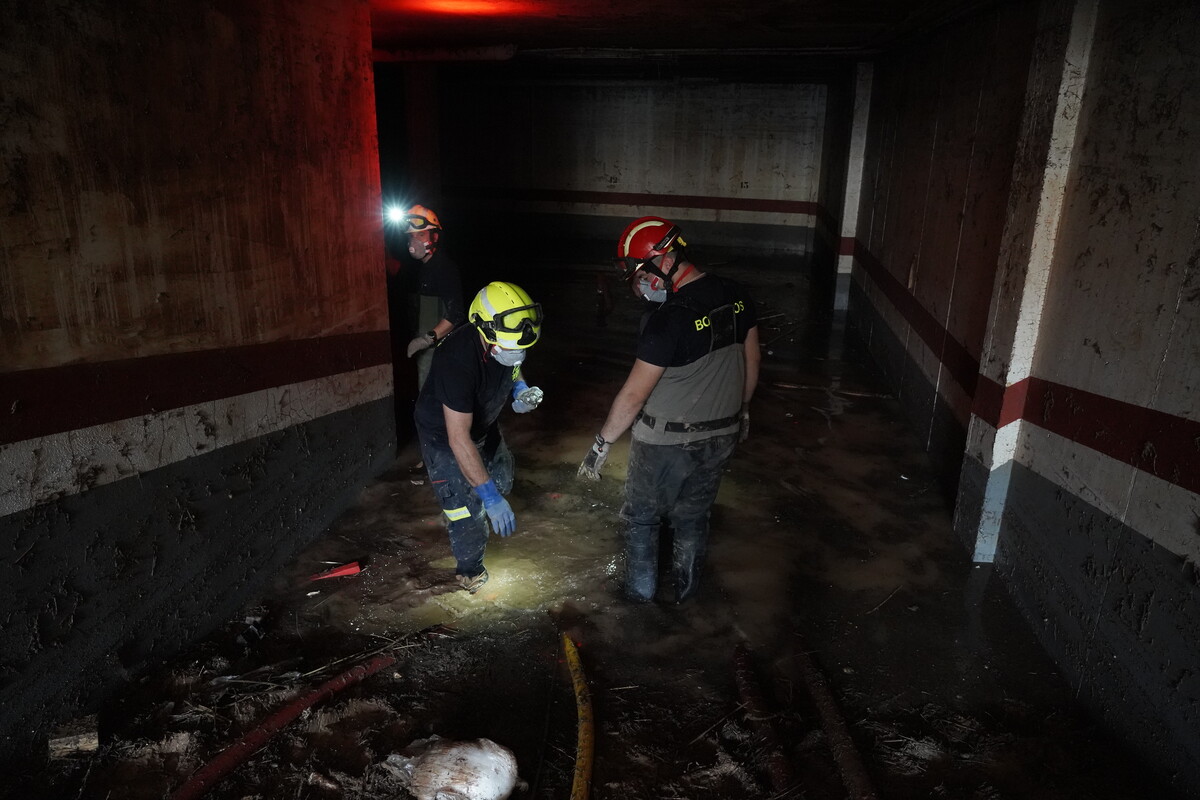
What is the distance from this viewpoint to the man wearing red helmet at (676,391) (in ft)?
11.6

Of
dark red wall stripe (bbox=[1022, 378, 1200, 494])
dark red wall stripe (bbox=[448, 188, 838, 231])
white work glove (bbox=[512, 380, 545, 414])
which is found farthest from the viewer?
dark red wall stripe (bbox=[448, 188, 838, 231])

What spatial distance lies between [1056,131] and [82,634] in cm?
512

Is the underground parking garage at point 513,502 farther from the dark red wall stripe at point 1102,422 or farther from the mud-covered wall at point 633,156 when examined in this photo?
the mud-covered wall at point 633,156

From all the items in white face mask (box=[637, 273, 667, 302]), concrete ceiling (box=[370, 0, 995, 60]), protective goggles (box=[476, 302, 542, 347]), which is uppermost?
concrete ceiling (box=[370, 0, 995, 60])

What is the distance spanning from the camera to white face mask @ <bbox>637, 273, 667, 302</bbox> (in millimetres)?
3755

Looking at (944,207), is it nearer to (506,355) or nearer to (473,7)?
(473,7)

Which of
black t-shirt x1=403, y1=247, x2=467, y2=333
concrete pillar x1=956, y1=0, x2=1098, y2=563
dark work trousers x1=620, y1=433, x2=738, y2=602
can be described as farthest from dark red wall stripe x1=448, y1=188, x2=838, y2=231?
dark work trousers x1=620, y1=433, x2=738, y2=602

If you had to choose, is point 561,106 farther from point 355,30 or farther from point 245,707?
point 245,707

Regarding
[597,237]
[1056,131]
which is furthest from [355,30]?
[597,237]

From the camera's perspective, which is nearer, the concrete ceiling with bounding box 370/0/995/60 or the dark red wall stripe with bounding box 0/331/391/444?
the dark red wall stripe with bounding box 0/331/391/444

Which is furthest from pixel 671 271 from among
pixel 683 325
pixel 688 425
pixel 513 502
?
pixel 513 502

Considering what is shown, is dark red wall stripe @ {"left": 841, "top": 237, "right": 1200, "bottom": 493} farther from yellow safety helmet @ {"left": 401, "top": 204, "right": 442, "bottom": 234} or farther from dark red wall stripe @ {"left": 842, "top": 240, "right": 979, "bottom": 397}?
yellow safety helmet @ {"left": 401, "top": 204, "right": 442, "bottom": 234}

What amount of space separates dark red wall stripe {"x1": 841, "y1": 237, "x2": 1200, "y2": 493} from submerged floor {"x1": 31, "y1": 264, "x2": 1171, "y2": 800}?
3.44 feet

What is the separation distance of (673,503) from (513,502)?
5.56 ft
